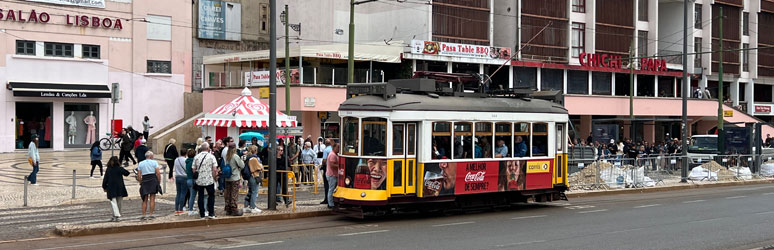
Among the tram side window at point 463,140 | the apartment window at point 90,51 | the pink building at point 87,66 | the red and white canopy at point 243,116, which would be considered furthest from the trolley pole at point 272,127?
the apartment window at point 90,51

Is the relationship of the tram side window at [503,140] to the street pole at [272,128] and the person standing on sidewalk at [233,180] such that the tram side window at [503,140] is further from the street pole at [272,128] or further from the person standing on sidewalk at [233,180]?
the person standing on sidewalk at [233,180]

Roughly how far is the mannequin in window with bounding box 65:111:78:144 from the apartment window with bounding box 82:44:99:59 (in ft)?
9.84

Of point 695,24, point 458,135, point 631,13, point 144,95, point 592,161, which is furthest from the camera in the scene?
point 695,24

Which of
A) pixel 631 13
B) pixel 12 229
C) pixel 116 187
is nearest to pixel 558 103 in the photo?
pixel 116 187

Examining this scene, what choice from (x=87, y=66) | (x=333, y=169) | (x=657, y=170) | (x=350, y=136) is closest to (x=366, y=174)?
(x=350, y=136)

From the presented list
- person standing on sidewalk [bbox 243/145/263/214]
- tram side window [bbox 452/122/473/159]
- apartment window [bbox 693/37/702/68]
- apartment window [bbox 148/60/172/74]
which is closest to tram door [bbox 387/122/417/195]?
tram side window [bbox 452/122/473/159]

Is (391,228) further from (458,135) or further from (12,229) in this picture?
(12,229)

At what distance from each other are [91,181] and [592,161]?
1587cm

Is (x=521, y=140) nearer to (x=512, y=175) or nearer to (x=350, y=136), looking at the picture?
(x=512, y=175)

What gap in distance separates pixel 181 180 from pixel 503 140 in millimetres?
7174

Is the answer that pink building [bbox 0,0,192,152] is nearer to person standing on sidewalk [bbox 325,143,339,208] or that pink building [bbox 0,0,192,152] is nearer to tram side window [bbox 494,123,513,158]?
person standing on sidewalk [bbox 325,143,339,208]

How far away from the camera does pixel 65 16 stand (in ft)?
131

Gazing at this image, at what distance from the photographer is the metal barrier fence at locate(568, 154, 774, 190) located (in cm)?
2644

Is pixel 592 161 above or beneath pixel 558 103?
beneath
